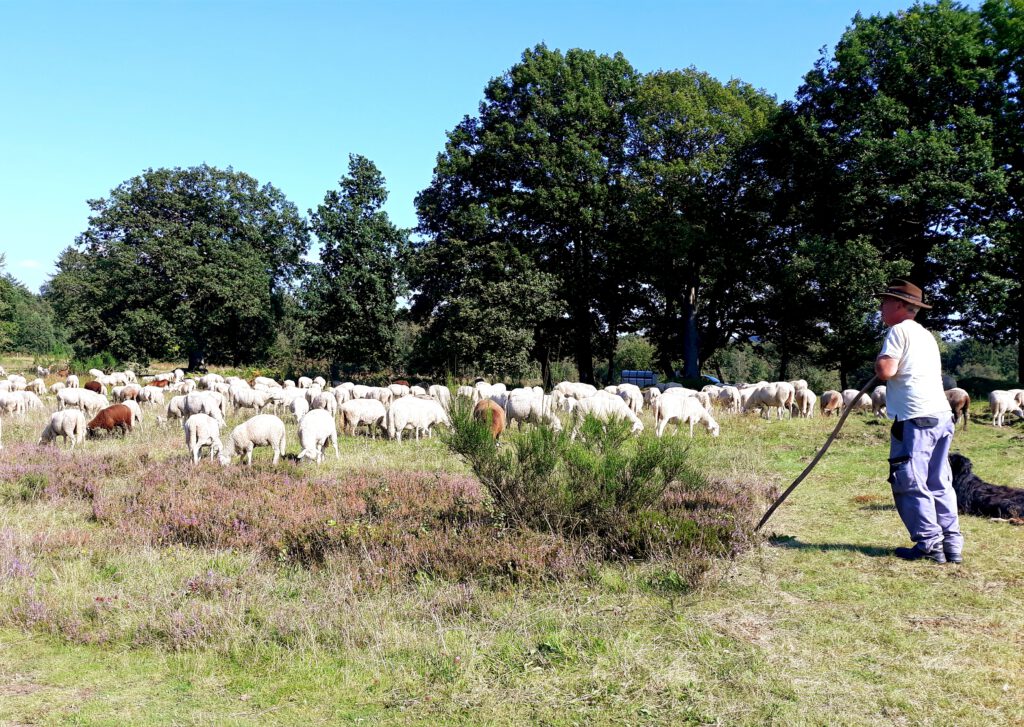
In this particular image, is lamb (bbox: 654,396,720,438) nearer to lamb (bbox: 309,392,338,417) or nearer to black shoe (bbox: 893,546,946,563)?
lamb (bbox: 309,392,338,417)

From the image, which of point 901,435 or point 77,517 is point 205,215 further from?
point 901,435

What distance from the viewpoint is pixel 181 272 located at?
1719 inches

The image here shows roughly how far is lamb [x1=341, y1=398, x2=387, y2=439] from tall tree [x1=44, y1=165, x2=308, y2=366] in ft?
92.8

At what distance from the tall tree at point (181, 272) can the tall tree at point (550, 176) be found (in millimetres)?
12777

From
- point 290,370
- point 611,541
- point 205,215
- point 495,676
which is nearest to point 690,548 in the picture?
point 611,541

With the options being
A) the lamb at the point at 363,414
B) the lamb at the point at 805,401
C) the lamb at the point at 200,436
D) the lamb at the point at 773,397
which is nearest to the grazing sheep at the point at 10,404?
the lamb at the point at 363,414

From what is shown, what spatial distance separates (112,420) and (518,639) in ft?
54.0

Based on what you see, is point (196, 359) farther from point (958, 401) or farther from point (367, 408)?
point (958, 401)

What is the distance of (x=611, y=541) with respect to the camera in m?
7.00

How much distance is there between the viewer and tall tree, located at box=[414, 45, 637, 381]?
3481cm

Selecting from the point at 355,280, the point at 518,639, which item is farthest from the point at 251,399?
the point at 518,639

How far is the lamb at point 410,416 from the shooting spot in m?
17.6

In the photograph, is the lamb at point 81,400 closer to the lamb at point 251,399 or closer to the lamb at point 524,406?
the lamb at point 251,399

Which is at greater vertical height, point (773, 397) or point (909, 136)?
point (909, 136)
